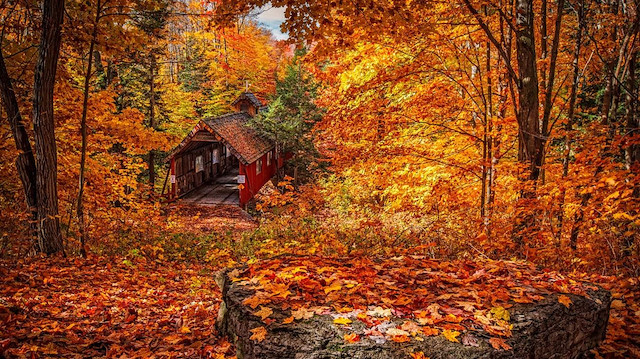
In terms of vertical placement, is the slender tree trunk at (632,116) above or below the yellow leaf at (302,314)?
A: above

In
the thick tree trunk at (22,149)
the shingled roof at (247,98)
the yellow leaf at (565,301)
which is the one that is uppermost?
the shingled roof at (247,98)

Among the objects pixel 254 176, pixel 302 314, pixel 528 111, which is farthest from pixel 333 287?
pixel 254 176

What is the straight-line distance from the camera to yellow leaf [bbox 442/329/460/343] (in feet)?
9.45

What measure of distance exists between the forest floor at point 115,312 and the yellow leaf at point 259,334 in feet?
2.26

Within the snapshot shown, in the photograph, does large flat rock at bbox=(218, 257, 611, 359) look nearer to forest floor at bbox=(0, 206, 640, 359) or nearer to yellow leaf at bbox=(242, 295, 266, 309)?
yellow leaf at bbox=(242, 295, 266, 309)

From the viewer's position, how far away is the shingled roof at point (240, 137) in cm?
1966

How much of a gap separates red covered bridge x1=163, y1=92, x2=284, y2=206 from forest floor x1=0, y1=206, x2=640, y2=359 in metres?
10.3

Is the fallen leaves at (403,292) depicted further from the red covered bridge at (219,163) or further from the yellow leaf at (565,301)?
the red covered bridge at (219,163)

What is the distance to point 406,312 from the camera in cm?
326

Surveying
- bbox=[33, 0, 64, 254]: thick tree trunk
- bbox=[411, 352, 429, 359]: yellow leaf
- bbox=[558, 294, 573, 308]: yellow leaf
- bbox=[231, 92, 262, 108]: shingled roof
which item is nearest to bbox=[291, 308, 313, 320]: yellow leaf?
bbox=[411, 352, 429, 359]: yellow leaf

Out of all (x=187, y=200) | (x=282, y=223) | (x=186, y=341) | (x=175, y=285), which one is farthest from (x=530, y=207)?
(x=187, y=200)

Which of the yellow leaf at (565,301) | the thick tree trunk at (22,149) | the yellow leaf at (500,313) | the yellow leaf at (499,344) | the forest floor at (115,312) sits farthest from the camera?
the thick tree trunk at (22,149)

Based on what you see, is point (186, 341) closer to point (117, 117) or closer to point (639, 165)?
point (639, 165)

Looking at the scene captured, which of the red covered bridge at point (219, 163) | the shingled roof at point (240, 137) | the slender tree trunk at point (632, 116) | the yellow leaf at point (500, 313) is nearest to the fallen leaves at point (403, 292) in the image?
the yellow leaf at point (500, 313)
